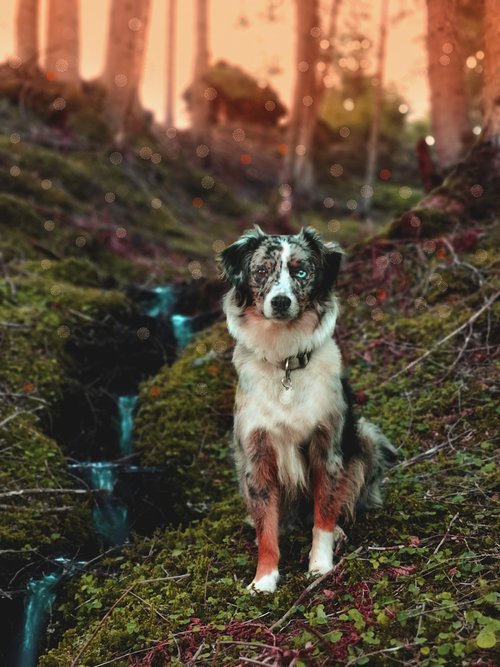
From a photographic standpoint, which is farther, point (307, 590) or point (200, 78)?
point (200, 78)

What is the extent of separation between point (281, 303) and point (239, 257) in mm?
618

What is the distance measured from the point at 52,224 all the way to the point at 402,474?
24.2 feet

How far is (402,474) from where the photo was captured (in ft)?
16.1

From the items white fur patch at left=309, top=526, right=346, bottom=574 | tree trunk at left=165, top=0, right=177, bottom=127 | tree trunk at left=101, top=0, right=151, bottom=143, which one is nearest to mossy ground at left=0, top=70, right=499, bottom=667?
white fur patch at left=309, top=526, right=346, bottom=574

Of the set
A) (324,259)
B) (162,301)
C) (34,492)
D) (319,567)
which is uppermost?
(162,301)

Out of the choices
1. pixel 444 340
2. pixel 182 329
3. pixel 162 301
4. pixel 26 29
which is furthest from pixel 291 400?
pixel 26 29

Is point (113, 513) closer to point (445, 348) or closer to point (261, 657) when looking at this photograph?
point (261, 657)

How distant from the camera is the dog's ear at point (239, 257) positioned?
14.8ft

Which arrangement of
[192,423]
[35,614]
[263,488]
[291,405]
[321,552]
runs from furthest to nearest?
[192,423]
[35,614]
[263,488]
[291,405]
[321,552]

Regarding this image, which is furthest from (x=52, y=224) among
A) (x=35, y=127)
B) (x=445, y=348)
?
(x=445, y=348)

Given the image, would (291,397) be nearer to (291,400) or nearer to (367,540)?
(291,400)

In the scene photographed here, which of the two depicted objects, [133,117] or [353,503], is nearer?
[353,503]

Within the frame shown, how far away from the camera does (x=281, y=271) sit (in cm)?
432

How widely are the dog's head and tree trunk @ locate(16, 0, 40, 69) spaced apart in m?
15.5
